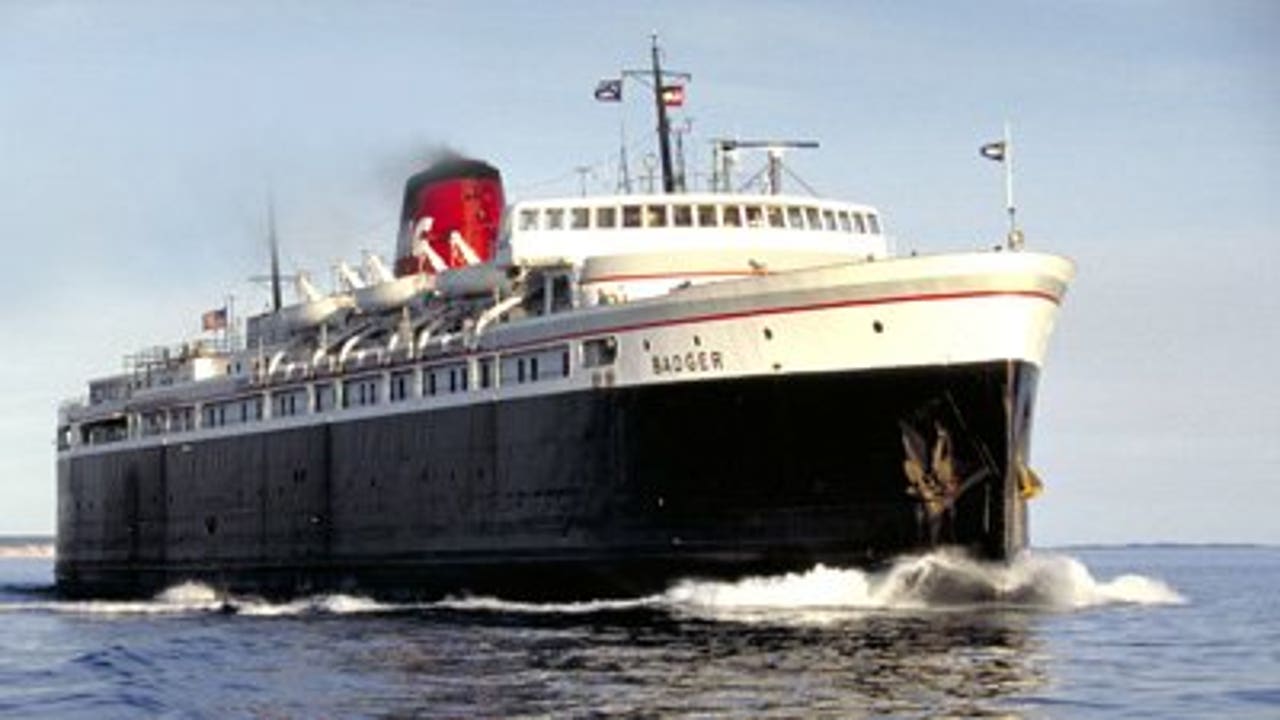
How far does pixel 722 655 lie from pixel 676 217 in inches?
703

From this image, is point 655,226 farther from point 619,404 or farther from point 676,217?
point 619,404

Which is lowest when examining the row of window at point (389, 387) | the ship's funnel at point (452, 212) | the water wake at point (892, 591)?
Answer: the water wake at point (892, 591)

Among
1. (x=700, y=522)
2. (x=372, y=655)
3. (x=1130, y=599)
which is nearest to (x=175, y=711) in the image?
(x=372, y=655)

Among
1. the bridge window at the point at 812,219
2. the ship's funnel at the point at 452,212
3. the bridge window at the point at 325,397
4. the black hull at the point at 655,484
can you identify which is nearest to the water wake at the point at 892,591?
the black hull at the point at 655,484

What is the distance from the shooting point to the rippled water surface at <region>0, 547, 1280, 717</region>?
2561 centimetres

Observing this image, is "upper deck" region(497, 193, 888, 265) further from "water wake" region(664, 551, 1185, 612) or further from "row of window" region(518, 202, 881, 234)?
"water wake" region(664, 551, 1185, 612)

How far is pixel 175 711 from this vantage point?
27328mm

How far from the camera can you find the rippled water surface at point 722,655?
2561 centimetres

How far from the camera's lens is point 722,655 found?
3048cm

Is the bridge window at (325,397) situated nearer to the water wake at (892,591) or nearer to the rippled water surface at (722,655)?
the rippled water surface at (722,655)

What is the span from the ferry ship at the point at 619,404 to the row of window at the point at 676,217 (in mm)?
65

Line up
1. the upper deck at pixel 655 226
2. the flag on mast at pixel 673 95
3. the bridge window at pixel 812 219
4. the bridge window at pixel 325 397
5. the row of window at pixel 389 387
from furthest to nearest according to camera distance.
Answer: the bridge window at pixel 325 397, the flag on mast at pixel 673 95, the bridge window at pixel 812 219, the upper deck at pixel 655 226, the row of window at pixel 389 387

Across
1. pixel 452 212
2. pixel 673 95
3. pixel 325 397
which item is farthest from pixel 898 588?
pixel 452 212

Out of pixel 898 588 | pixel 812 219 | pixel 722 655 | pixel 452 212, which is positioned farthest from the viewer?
pixel 452 212
